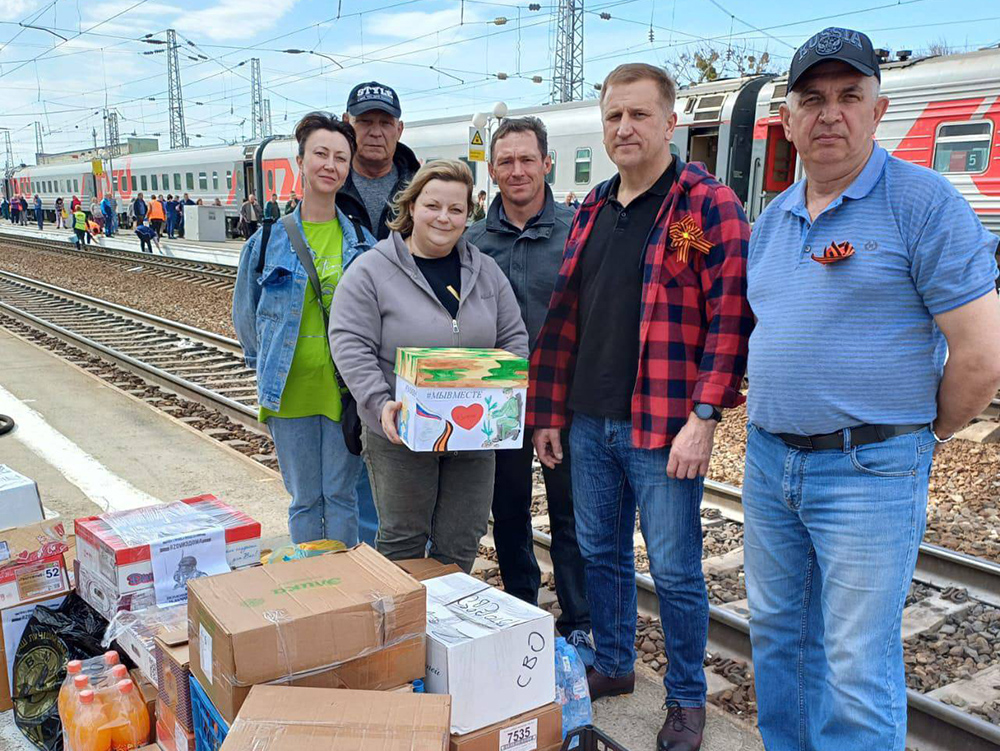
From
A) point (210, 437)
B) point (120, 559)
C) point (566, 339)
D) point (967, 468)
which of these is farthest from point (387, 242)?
point (967, 468)

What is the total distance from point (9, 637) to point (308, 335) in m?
1.57

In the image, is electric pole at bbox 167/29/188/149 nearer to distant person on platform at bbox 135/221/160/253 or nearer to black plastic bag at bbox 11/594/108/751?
distant person on platform at bbox 135/221/160/253

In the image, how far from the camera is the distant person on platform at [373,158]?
3803mm

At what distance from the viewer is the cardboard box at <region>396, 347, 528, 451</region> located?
2682 mm

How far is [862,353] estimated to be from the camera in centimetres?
216

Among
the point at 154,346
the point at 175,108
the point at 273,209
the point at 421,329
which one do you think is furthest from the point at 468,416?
the point at 175,108

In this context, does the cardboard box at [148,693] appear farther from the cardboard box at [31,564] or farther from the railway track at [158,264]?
the railway track at [158,264]

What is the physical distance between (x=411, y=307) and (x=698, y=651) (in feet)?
5.24

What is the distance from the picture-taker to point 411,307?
3.00 meters

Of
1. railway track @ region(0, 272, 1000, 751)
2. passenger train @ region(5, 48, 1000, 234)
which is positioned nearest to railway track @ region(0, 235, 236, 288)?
railway track @ region(0, 272, 1000, 751)

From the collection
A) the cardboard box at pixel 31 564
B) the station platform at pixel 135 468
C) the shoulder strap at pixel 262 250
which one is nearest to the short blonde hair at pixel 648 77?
the shoulder strap at pixel 262 250

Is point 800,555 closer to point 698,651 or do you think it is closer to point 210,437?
point 698,651

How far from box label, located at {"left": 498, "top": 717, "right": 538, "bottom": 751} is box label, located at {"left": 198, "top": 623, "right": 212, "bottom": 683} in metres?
0.84

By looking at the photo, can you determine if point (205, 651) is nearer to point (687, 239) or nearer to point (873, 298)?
point (687, 239)
